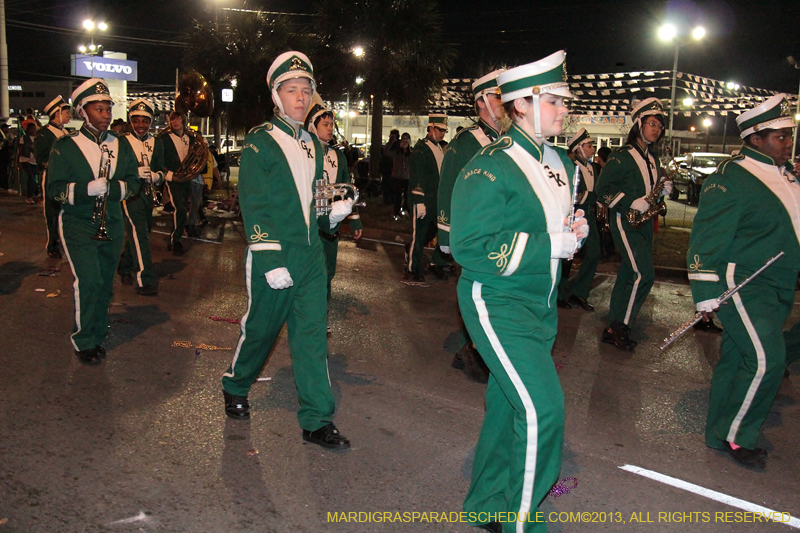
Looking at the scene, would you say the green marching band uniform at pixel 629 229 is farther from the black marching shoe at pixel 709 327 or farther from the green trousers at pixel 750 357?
the green trousers at pixel 750 357

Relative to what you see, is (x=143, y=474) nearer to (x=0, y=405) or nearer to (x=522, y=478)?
(x=0, y=405)

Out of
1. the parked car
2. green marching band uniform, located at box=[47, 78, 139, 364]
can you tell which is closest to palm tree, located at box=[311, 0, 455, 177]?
the parked car

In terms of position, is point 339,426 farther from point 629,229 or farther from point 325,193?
point 629,229

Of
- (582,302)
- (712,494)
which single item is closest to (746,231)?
(712,494)

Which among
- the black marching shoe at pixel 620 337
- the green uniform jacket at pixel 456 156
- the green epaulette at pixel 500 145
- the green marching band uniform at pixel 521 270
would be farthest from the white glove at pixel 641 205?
the green epaulette at pixel 500 145

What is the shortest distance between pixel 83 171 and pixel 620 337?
4.99 m

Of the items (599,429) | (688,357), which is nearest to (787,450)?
(599,429)

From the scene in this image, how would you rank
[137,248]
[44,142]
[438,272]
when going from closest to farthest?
[137,248] → [438,272] → [44,142]

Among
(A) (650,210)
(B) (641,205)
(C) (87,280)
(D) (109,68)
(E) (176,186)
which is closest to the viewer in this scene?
(C) (87,280)

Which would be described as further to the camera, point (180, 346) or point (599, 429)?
point (180, 346)

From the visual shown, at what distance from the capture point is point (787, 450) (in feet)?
15.9

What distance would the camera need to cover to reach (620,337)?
7.22 meters

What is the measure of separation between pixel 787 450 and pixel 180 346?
4.77 metres

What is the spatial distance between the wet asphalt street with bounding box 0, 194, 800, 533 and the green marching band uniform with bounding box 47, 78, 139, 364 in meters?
0.30
